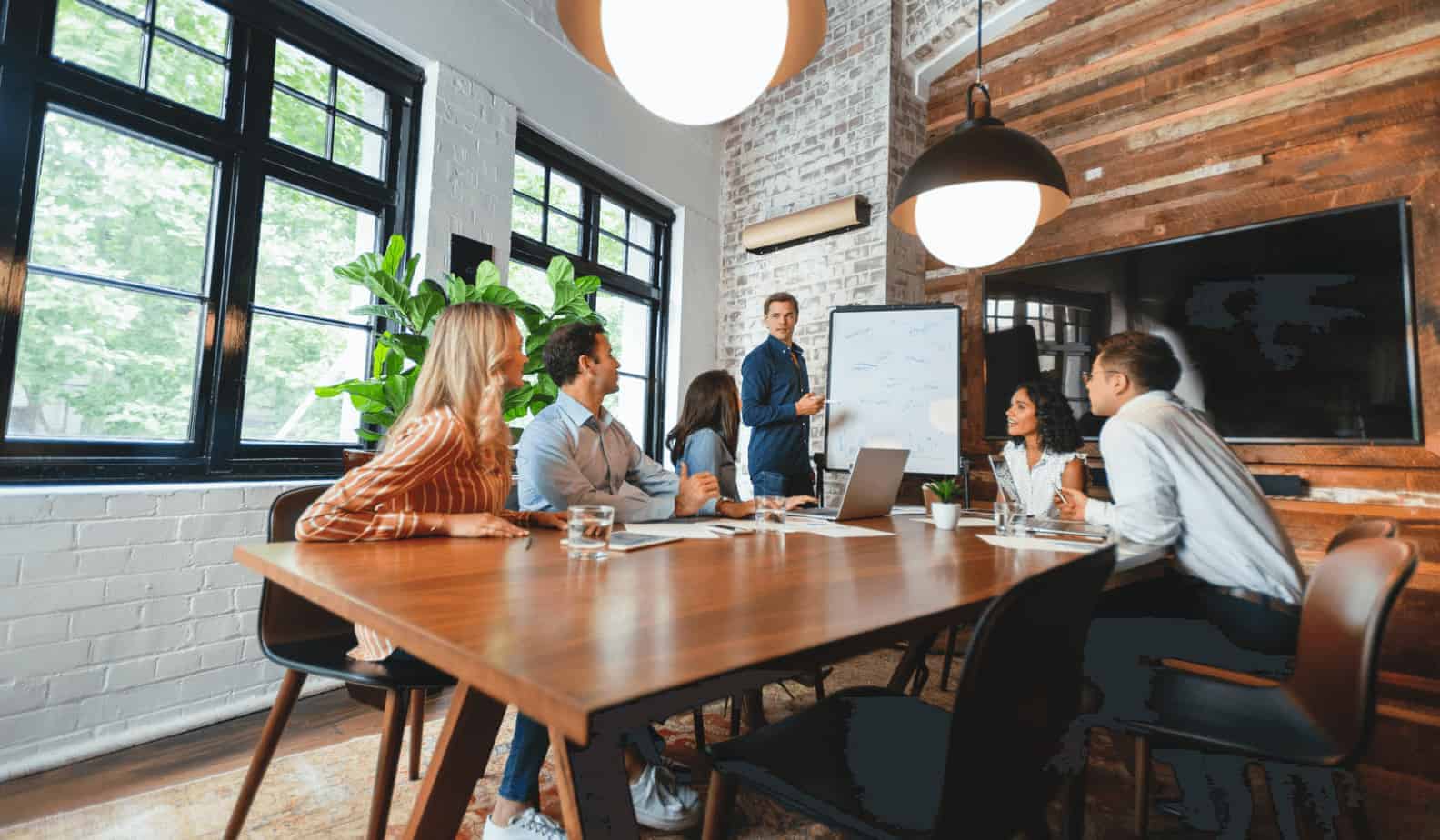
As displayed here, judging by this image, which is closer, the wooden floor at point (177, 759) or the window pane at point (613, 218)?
the wooden floor at point (177, 759)

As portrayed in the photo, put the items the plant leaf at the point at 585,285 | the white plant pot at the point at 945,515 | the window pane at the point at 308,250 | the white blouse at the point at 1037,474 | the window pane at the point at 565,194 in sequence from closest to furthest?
1. the white plant pot at the point at 945,515
2. the window pane at the point at 308,250
3. the white blouse at the point at 1037,474
4. the plant leaf at the point at 585,285
5. the window pane at the point at 565,194

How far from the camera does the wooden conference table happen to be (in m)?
0.62

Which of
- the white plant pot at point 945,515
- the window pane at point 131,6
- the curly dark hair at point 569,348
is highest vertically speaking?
the window pane at point 131,6

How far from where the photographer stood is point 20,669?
6.33ft

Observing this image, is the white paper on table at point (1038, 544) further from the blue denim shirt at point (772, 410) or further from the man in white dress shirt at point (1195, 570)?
the blue denim shirt at point (772, 410)

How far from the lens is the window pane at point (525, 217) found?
154 inches

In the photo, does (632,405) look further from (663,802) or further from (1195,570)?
(1195,570)

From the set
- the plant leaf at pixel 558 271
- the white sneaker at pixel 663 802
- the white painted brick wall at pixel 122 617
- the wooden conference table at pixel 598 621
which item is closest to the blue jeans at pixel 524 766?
the white sneaker at pixel 663 802

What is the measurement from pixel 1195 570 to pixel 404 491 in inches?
76.0

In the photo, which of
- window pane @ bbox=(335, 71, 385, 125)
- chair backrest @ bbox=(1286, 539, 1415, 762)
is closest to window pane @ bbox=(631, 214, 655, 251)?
window pane @ bbox=(335, 71, 385, 125)

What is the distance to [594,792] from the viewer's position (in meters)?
0.82

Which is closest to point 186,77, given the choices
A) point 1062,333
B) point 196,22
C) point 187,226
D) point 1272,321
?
point 196,22

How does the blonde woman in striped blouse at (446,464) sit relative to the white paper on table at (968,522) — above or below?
above

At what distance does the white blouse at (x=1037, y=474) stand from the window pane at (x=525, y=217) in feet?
9.82
